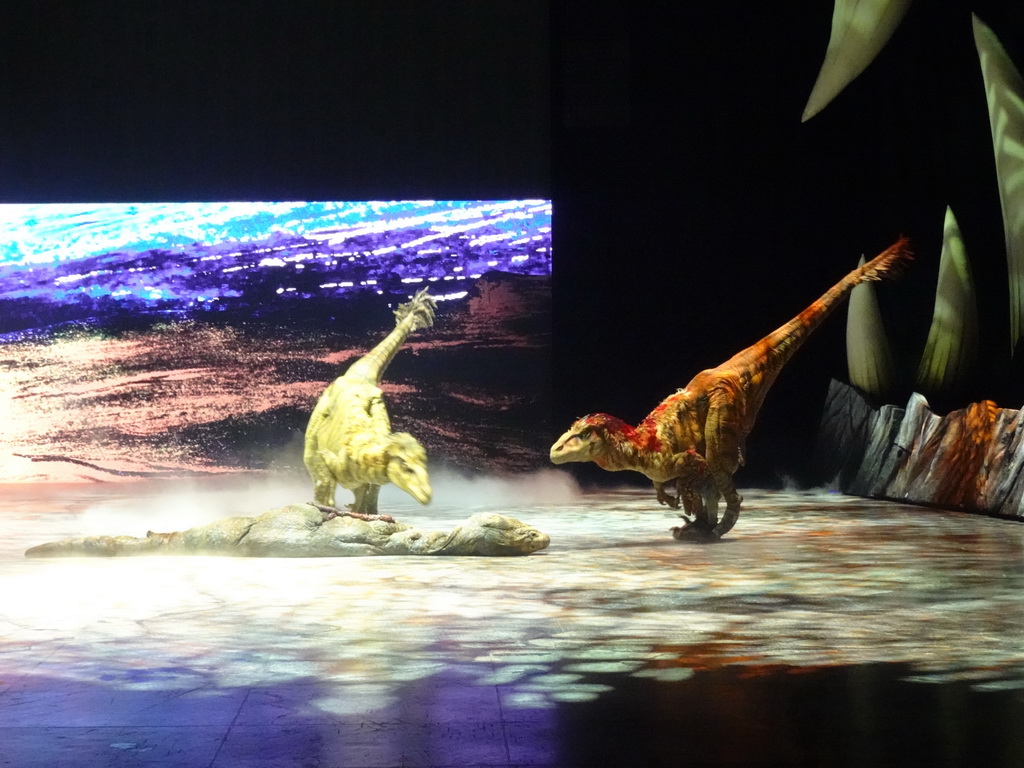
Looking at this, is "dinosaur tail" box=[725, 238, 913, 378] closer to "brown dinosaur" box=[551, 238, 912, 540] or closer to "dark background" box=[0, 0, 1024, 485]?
"brown dinosaur" box=[551, 238, 912, 540]

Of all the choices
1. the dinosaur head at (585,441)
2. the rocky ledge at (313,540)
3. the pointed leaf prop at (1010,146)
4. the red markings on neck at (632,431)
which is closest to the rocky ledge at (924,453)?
the pointed leaf prop at (1010,146)

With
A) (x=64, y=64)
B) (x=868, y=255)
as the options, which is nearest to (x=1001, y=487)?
(x=868, y=255)

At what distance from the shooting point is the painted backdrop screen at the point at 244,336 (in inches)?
372

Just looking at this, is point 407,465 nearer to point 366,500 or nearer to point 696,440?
point 366,500

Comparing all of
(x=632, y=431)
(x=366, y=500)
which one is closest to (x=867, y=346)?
(x=632, y=431)

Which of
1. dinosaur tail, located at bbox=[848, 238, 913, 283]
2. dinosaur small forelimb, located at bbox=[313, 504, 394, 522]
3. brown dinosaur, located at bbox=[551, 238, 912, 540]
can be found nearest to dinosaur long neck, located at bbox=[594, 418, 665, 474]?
brown dinosaur, located at bbox=[551, 238, 912, 540]

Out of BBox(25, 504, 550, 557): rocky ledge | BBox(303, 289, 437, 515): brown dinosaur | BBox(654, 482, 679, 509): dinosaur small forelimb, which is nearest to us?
BBox(25, 504, 550, 557): rocky ledge

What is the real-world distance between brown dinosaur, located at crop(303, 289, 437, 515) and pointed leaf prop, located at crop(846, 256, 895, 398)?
11.7 ft

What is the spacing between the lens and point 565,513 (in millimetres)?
7469

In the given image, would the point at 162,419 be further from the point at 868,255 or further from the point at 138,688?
the point at 138,688

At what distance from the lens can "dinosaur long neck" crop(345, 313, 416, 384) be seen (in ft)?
21.9

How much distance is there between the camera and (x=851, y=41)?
329 inches

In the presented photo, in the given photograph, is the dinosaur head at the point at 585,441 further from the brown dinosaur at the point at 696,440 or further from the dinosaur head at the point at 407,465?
the dinosaur head at the point at 407,465

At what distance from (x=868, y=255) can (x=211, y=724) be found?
7087mm
